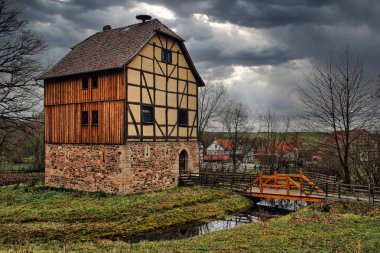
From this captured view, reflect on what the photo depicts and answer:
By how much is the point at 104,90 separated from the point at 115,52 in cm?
284

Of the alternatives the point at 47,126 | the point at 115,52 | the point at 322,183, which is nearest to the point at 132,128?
the point at 115,52

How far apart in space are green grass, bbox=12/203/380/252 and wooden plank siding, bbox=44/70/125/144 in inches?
364

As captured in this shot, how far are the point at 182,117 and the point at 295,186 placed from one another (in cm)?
942

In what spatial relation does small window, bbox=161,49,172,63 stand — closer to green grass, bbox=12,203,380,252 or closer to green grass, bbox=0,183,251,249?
green grass, bbox=0,183,251,249

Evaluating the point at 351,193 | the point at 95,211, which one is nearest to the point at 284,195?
the point at 351,193

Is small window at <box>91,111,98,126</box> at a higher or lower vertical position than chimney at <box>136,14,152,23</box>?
lower

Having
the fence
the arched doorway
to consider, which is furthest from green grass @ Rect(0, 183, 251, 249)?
the fence

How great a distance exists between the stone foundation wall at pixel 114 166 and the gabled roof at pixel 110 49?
16.8ft

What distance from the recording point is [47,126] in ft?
82.5

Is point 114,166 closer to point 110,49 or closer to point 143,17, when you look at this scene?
point 110,49

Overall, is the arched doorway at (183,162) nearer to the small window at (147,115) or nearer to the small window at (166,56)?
the small window at (147,115)

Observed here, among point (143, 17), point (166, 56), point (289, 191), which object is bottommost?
point (289, 191)

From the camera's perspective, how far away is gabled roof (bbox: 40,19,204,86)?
22.4 meters

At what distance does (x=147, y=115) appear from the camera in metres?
23.1
